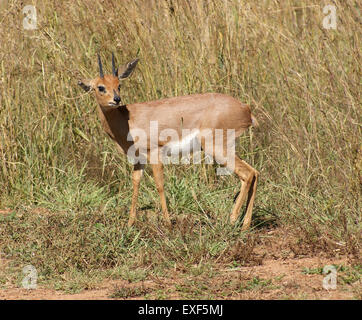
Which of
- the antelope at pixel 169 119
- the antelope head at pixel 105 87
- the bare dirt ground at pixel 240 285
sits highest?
the antelope head at pixel 105 87

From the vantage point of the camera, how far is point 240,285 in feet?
15.0

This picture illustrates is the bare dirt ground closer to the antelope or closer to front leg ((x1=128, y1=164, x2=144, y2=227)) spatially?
the antelope

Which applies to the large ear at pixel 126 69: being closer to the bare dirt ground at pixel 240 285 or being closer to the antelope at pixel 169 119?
the antelope at pixel 169 119

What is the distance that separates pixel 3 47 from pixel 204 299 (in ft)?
13.0

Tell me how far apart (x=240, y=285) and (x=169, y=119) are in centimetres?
210

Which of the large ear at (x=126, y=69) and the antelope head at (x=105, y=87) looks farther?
the large ear at (x=126, y=69)

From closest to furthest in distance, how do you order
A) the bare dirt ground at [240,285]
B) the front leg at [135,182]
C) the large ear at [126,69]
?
1. the bare dirt ground at [240,285]
2. the front leg at [135,182]
3. the large ear at [126,69]

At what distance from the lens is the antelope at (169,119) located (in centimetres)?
603

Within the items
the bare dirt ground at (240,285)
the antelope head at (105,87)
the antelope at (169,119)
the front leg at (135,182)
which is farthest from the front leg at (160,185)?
the bare dirt ground at (240,285)

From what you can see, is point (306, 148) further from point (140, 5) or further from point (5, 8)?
point (5, 8)

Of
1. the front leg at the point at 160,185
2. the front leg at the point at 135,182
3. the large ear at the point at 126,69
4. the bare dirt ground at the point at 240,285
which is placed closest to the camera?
the bare dirt ground at the point at 240,285

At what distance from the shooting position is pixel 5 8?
24.4 feet

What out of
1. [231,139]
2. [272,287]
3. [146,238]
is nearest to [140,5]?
[231,139]

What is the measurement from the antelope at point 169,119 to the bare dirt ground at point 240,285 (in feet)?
3.00
